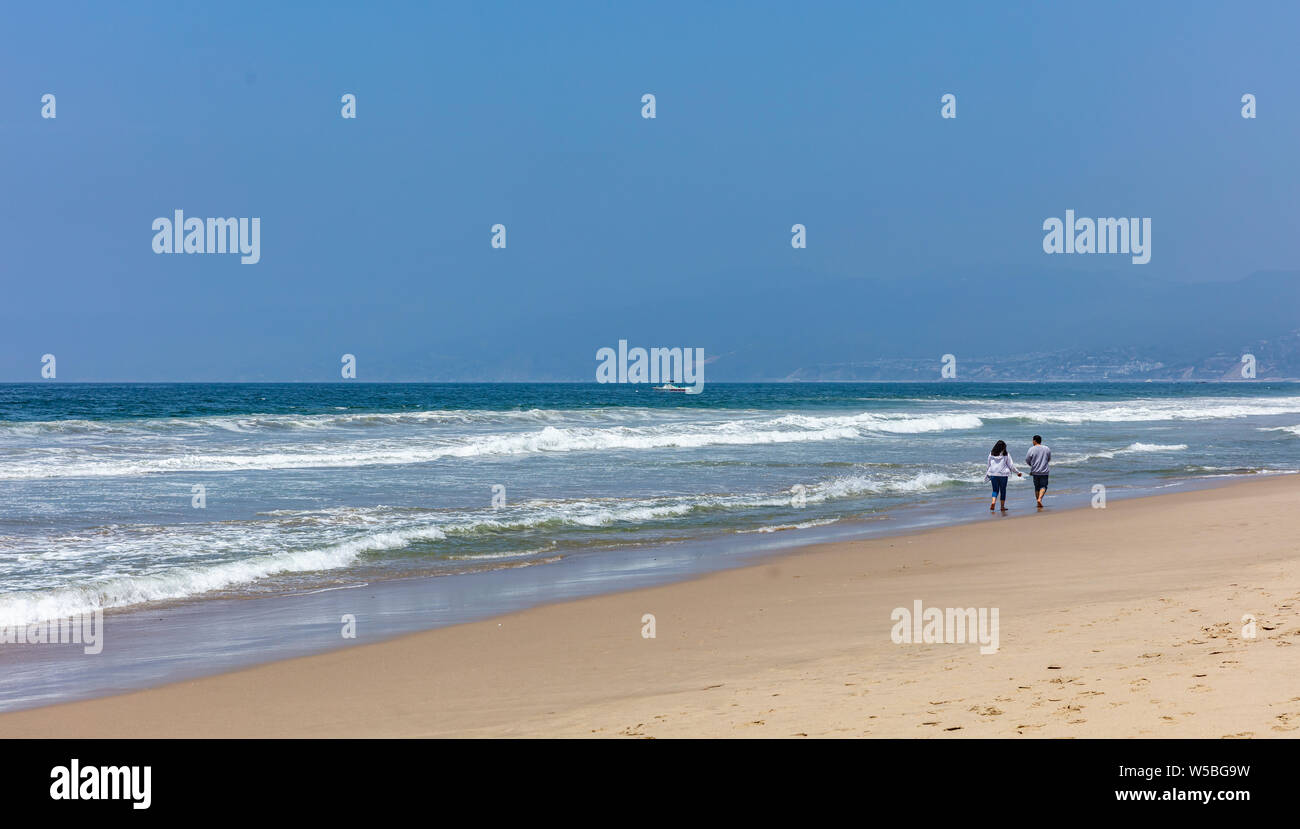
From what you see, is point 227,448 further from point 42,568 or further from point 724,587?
point 724,587

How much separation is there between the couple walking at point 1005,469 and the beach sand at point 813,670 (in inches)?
237

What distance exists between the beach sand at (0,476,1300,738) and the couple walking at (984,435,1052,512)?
601 cm

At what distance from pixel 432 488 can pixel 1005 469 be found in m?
10.6

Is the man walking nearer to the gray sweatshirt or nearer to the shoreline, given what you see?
the gray sweatshirt

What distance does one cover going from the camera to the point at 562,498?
725 inches

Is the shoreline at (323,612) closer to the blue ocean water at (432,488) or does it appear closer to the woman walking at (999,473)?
the blue ocean water at (432,488)

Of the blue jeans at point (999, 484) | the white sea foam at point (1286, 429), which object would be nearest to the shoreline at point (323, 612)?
the blue jeans at point (999, 484)

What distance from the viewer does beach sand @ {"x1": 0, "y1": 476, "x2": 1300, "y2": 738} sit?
5.23 metres

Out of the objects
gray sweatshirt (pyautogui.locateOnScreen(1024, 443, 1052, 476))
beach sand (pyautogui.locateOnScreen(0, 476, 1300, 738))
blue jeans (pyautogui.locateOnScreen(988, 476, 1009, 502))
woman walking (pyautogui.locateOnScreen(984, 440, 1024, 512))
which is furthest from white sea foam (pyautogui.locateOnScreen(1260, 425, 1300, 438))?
beach sand (pyautogui.locateOnScreen(0, 476, 1300, 738))

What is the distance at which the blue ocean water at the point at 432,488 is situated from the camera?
39.1 ft

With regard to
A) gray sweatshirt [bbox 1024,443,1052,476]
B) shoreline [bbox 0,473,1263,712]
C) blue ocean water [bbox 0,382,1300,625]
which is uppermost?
gray sweatshirt [bbox 1024,443,1052,476]

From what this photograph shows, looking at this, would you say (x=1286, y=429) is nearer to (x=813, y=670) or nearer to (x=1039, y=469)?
(x=1039, y=469)

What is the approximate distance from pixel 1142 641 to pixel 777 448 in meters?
25.1
